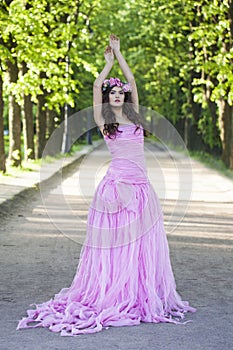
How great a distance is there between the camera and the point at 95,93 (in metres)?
8.13

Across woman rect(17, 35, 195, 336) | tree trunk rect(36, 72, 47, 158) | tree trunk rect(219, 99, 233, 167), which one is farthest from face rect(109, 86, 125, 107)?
tree trunk rect(36, 72, 47, 158)

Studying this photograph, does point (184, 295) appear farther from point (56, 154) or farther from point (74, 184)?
point (56, 154)

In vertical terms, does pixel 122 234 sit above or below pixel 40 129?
above

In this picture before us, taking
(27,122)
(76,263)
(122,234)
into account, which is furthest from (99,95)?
(27,122)

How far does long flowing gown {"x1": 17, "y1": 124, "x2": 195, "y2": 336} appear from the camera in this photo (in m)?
7.87

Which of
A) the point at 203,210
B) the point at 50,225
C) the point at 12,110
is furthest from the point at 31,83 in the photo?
the point at 50,225

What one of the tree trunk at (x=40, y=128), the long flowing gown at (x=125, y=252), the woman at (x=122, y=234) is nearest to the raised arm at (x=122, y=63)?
the woman at (x=122, y=234)

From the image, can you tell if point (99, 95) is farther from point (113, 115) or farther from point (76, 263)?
point (76, 263)

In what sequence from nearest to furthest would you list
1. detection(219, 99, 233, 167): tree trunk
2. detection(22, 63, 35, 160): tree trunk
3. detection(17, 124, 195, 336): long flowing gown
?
detection(17, 124, 195, 336): long flowing gown, detection(22, 63, 35, 160): tree trunk, detection(219, 99, 233, 167): tree trunk

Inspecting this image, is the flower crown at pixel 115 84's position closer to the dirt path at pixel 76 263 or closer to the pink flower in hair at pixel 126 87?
the pink flower in hair at pixel 126 87

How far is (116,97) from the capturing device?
8102 mm

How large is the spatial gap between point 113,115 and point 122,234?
3.34 ft

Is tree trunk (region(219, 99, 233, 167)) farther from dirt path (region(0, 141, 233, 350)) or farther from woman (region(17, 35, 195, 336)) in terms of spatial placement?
woman (region(17, 35, 195, 336))

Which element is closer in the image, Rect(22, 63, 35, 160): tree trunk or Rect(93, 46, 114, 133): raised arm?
Rect(93, 46, 114, 133): raised arm
